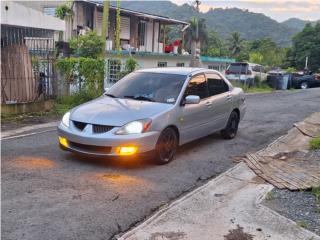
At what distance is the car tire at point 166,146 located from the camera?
7.02 m

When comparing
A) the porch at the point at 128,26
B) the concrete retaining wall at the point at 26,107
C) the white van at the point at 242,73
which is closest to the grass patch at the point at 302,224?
the concrete retaining wall at the point at 26,107

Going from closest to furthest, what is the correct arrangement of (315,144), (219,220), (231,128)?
(219,220) → (315,144) → (231,128)

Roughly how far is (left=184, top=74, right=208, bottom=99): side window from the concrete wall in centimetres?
610

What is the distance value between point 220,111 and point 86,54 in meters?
12.9

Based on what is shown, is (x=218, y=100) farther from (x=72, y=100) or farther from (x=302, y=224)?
(x=72, y=100)

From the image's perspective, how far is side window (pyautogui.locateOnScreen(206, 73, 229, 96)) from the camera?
882 centimetres

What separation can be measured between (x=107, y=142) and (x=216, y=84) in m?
3.38

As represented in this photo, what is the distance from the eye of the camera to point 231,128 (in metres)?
9.81

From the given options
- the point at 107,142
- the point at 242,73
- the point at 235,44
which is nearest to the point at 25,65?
the point at 107,142

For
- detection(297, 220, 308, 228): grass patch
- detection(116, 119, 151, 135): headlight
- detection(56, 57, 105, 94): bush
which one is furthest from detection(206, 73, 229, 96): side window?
detection(56, 57, 105, 94): bush

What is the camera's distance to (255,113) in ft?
48.4

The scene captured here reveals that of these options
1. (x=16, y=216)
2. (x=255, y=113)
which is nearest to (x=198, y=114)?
(x=16, y=216)

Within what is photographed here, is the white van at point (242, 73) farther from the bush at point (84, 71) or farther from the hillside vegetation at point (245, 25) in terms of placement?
the hillside vegetation at point (245, 25)

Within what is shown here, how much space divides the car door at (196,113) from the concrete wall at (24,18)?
20.0 ft
